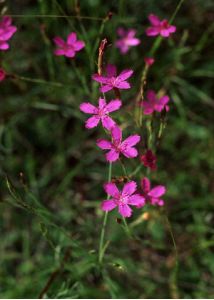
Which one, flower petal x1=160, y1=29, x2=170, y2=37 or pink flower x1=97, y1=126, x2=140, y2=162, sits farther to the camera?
flower petal x1=160, y1=29, x2=170, y2=37

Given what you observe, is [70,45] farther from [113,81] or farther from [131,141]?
[131,141]

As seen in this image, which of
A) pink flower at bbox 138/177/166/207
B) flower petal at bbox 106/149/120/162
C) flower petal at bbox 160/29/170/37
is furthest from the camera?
flower petal at bbox 160/29/170/37

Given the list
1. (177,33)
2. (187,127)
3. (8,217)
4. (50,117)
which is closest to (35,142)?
(50,117)

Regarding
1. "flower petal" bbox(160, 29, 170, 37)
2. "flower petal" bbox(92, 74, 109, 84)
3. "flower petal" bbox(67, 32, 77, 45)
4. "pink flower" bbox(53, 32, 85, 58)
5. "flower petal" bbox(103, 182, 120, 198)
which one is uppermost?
"flower petal" bbox(160, 29, 170, 37)

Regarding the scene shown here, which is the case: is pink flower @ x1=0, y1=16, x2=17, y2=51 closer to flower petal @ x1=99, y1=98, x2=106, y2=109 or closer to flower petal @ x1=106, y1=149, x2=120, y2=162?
flower petal @ x1=99, y1=98, x2=106, y2=109

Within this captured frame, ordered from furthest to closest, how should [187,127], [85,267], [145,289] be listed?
[187,127]
[145,289]
[85,267]

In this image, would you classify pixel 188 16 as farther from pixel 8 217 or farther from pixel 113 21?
pixel 8 217

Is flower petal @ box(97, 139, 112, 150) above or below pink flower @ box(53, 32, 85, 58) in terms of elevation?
below

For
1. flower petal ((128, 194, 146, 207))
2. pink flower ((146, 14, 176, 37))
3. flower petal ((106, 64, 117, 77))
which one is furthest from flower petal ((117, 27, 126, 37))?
flower petal ((128, 194, 146, 207))

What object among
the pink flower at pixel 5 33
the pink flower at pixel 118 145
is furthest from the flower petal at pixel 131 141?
the pink flower at pixel 5 33
